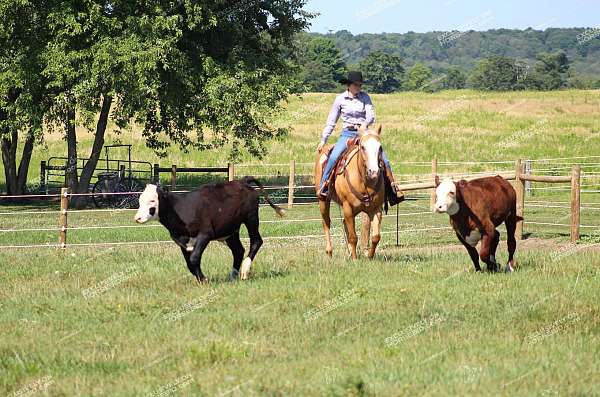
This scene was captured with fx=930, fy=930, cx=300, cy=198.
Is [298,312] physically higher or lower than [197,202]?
lower

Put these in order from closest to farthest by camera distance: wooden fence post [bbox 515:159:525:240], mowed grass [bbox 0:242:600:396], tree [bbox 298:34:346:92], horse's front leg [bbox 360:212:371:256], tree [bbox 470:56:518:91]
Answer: mowed grass [bbox 0:242:600:396] → horse's front leg [bbox 360:212:371:256] → wooden fence post [bbox 515:159:525:240] → tree [bbox 298:34:346:92] → tree [bbox 470:56:518:91]

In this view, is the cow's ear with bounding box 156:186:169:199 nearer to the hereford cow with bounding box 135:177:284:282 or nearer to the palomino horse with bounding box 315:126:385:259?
the hereford cow with bounding box 135:177:284:282

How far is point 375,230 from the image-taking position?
14.3 m

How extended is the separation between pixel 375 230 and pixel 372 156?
1.39 metres

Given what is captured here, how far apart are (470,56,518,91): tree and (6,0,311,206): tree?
124 meters

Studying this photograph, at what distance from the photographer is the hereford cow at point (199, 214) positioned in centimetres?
1169

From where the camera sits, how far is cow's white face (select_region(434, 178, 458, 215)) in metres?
12.1

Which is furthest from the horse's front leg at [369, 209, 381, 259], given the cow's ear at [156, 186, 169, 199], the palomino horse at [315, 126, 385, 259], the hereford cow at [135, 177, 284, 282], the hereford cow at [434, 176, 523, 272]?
the cow's ear at [156, 186, 169, 199]

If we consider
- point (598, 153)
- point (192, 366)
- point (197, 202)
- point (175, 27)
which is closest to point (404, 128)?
point (598, 153)

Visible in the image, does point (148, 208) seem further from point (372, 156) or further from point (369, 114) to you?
point (369, 114)

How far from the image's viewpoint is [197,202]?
→ 39.2 feet

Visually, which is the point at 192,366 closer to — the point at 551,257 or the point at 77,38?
the point at 551,257

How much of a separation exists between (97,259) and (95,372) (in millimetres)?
8408

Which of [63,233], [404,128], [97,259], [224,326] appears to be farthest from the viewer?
[404,128]
